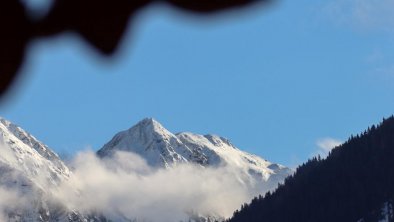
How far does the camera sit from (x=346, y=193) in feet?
616

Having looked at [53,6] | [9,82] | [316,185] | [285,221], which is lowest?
[9,82]

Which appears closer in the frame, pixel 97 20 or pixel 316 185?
pixel 97 20

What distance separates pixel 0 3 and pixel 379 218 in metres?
Answer: 176

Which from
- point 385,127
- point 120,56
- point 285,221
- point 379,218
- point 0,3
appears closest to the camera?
point 0,3

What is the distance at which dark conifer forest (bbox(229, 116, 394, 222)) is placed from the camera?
177875mm

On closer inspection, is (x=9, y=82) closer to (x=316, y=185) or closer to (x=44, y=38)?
(x=44, y=38)

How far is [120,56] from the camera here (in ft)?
4.16

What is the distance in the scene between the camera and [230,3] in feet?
3.79

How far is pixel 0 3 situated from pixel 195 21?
28cm

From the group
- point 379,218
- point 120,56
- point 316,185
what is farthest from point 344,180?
point 120,56

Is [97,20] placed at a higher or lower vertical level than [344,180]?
lower

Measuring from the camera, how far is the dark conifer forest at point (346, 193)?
17788 centimetres

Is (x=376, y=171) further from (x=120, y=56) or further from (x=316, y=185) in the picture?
(x=120, y=56)

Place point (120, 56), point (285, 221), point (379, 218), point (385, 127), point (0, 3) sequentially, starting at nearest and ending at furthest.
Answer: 1. point (0, 3)
2. point (120, 56)
3. point (379, 218)
4. point (285, 221)
5. point (385, 127)
